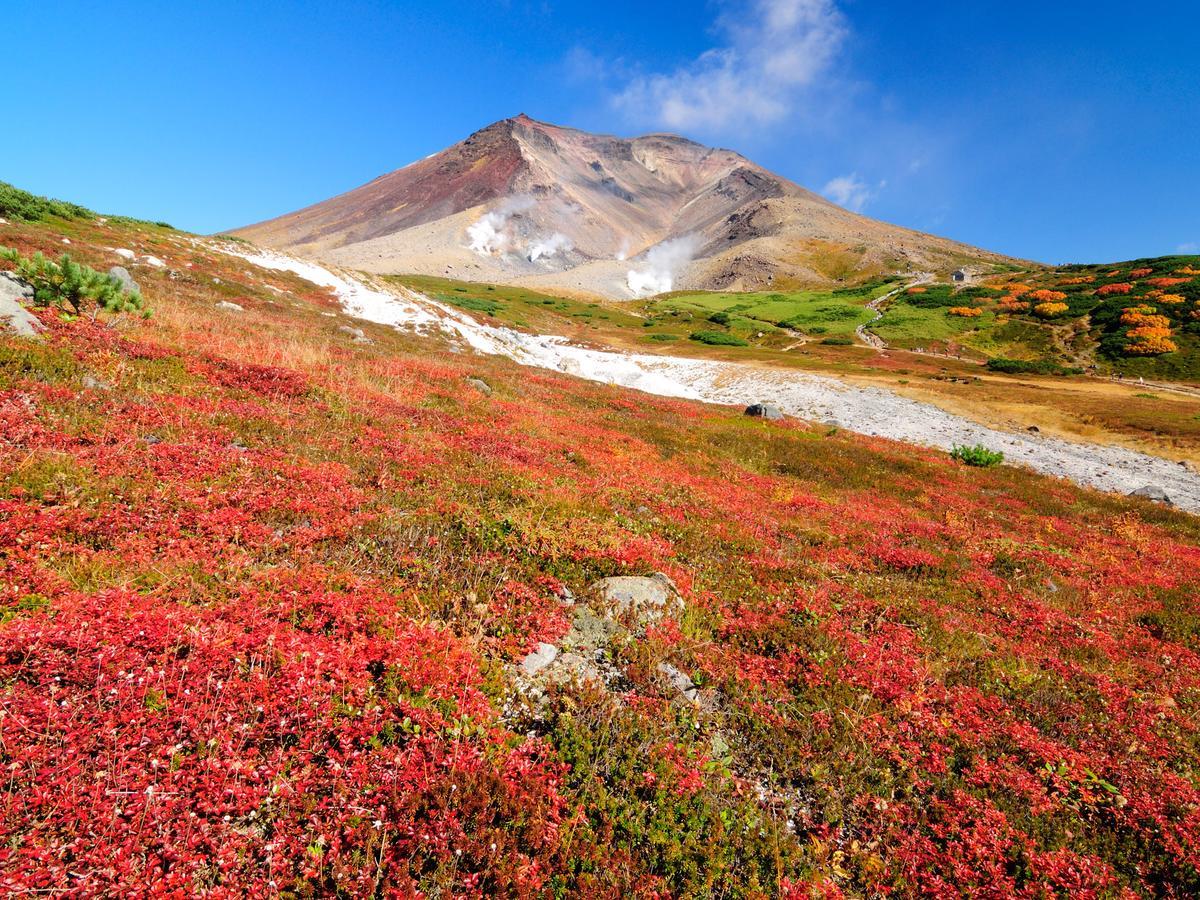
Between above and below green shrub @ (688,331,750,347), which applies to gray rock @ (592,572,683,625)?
below

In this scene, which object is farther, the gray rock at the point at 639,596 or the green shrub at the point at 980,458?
the green shrub at the point at 980,458

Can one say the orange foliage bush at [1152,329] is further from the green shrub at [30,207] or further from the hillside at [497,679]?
the green shrub at [30,207]

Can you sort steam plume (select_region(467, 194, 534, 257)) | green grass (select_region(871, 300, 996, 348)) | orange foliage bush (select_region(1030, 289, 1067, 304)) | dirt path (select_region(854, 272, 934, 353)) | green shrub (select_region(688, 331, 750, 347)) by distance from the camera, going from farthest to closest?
steam plume (select_region(467, 194, 534, 257)) < green shrub (select_region(688, 331, 750, 347)) < dirt path (select_region(854, 272, 934, 353)) < orange foliage bush (select_region(1030, 289, 1067, 304)) < green grass (select_region(871, 300, 996, 348))

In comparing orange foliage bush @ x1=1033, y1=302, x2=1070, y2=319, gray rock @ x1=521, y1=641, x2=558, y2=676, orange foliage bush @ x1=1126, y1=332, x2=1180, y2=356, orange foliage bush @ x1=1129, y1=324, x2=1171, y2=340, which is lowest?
gray rock @ x1=521, y1=641, x2=558, y2=676

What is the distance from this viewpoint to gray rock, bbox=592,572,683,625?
25.0 ft

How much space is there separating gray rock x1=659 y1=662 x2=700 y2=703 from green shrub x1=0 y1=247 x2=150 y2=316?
56.8 feet

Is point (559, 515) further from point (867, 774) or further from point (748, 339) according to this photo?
point (748, 339)

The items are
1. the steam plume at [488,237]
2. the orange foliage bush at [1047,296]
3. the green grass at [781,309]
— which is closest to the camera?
the orange foliage bush at [1047,296]

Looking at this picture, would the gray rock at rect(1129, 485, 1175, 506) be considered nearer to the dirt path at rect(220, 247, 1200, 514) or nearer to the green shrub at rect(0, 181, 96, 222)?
the dirt path at rect(220, 247, 1200, 514)

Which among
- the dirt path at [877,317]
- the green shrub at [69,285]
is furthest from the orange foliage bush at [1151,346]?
the green shrub at [69,285]

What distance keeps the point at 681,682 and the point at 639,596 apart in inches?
64.6

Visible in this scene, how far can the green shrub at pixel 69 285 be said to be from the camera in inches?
513

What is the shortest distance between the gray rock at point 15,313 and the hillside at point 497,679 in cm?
56

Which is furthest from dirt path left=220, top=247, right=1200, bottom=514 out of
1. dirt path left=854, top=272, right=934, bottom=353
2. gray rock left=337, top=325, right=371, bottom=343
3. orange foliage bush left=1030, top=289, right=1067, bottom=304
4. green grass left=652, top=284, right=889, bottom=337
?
orange foliage bush left=1030, top=289, right=1067, bottom=304
